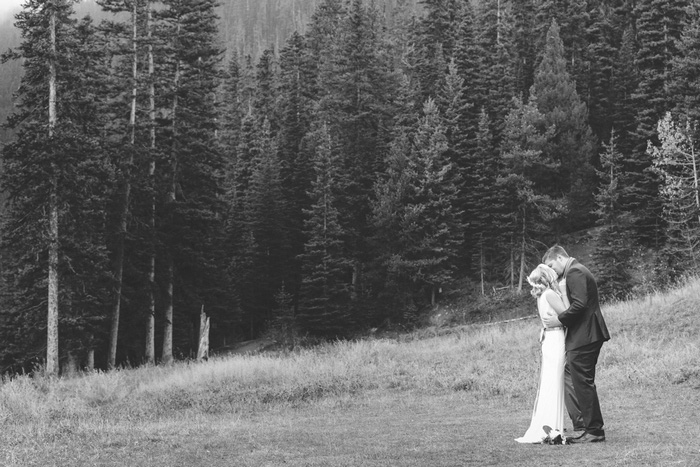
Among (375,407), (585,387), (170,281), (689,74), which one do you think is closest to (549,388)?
(585,387)

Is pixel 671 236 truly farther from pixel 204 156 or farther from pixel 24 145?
pixel 24 145

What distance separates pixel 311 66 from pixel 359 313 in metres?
40.1

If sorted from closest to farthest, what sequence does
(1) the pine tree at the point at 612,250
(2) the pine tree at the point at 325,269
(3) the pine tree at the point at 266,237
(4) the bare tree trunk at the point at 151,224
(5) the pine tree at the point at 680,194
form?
(4) the bare tree trunk at the point at 151,224
(5) the pine tree at the point at 680,194
(1) the pine tree at the point at 612,250
(2) the pine tree at the point at 325,269
(3) the pine tree at the point at 266,237

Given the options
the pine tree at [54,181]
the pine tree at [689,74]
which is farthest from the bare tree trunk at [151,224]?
the pine tree at [689,74]

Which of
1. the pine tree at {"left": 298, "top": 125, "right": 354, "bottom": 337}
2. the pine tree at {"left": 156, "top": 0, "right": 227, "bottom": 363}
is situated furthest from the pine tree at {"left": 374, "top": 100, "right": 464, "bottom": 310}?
the pine tree at {"left": 156, "top": 0, "right": 227, "bottom": 363}

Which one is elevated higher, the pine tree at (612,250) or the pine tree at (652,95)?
the pine tree at (652,95)

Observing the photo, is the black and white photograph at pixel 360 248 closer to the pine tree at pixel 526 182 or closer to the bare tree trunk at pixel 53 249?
the bare tree trunk at pixel 53 249

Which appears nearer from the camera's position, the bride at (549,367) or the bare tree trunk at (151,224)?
the bride at (549,367)

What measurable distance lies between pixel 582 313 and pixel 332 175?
43.7 metres

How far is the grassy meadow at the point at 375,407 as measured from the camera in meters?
8.30

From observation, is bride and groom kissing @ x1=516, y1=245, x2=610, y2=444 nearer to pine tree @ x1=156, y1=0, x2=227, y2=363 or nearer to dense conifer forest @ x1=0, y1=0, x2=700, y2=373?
dense conifer forest @ x1=0, y1=0, x2=700, y2=373

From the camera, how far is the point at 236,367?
66.2 ft

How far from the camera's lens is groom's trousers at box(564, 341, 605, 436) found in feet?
27.7

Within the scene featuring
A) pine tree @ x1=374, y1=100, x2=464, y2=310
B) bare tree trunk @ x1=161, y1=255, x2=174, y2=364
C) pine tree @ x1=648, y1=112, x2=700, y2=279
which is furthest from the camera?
pine tree @ x1=374, y1=100, x2=464, y2=310
